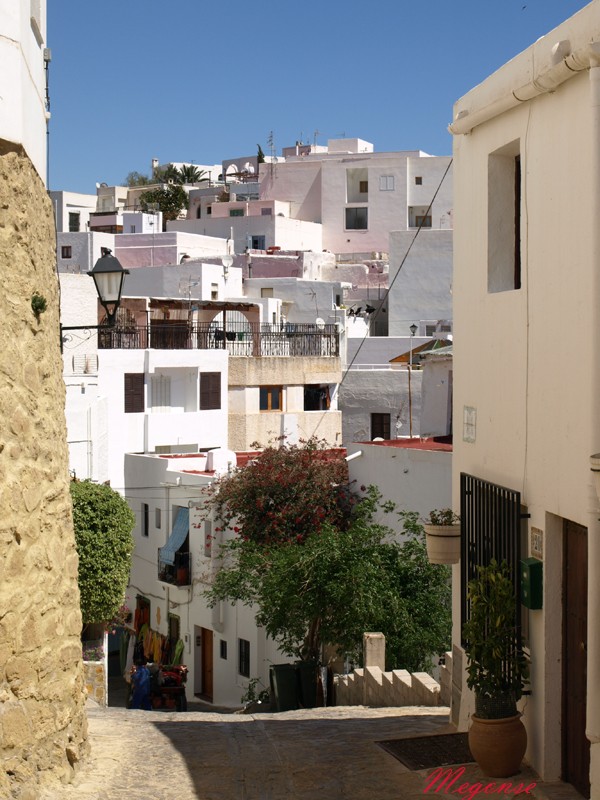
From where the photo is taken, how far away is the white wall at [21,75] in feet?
26.8

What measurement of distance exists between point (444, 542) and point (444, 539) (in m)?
0.03

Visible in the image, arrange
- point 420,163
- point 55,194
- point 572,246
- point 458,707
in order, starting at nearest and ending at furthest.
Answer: point 572,246
point 458,707
point 420,163
point 55,194

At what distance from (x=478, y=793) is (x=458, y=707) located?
91.3 inches

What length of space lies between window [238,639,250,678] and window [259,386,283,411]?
16.3 meters

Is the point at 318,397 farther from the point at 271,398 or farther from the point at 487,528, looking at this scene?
the point at 487,528

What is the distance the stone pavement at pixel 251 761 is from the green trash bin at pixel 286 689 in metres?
5.29

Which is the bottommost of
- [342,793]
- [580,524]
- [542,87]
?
[342,793]

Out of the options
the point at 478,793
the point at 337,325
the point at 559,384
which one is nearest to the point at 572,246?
the point at 559,384

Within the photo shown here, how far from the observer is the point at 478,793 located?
28.4ft

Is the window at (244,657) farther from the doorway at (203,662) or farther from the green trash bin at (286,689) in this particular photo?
the green trash bin at (286,689)

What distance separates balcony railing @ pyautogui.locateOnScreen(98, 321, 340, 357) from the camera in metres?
38.1

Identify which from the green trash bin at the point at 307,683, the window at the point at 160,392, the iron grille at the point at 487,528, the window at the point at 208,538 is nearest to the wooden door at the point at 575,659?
the iron grille at the point at 487,528

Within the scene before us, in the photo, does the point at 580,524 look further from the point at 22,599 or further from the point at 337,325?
the point at 337,325

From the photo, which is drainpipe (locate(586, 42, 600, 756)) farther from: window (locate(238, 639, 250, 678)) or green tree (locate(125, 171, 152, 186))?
green tree (locate(125, 171, 152, 186))
